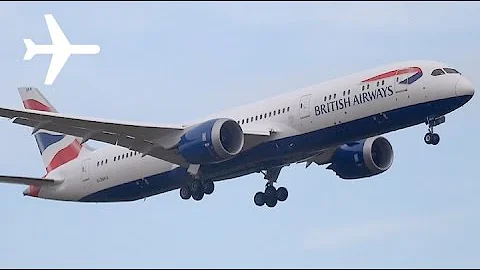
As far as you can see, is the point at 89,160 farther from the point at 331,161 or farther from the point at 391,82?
the point at 391,82

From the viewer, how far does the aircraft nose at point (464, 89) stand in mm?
67500

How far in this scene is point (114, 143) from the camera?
73.6m

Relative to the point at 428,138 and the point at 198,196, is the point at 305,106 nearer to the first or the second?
the point at 428,138

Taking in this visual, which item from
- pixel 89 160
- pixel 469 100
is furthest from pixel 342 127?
pixel 89 160

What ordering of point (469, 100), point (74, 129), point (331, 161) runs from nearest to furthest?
point (469, 100)
point (74, 129)
point (331, 161)

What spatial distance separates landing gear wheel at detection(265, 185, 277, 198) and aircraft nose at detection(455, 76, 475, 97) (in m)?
13.9

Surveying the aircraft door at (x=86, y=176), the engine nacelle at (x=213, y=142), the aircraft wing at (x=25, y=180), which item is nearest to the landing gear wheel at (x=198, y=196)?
the engine nacelle at (x=213, y=142)

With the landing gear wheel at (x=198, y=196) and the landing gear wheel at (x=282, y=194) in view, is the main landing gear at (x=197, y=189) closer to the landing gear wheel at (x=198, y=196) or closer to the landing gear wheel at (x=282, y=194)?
the landing gear wheel at (x=198, y=196)

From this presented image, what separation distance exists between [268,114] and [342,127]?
4.55 m

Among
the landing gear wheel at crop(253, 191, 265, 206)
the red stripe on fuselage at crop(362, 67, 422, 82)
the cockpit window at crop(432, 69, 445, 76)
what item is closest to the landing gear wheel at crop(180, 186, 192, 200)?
the landing gear wheel at crop(253, 191, 265, 206)

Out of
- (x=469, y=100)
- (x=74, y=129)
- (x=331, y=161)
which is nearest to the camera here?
(x=469, y=100)

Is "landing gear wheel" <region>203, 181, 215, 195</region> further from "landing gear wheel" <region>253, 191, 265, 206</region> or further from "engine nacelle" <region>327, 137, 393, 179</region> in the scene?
"engine nacelle" <region>327, 137, 393, 179</region>

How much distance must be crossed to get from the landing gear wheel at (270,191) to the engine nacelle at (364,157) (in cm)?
339

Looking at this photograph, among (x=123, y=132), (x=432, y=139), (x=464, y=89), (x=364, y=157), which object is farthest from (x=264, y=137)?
(x=464, y=89)
